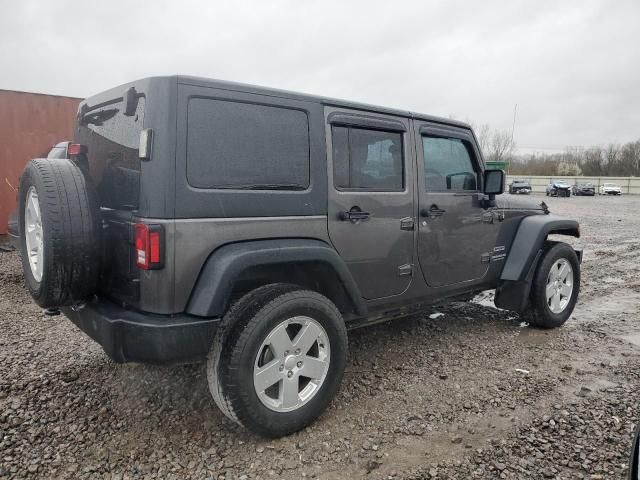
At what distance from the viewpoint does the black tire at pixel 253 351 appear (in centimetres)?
238

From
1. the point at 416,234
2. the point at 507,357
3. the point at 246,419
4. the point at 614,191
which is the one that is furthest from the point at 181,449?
the point at 614,191

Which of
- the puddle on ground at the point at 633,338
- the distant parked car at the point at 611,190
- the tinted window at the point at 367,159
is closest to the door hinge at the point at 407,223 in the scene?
the tinted window at the point at 367,159

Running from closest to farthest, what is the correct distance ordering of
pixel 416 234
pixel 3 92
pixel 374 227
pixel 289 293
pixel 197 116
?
pixel 197 116 → pixel 289 293 → pixel 374 227 → pixel 416 234 → pixel 3 92

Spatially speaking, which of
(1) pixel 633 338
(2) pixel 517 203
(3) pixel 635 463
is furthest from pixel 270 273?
(1) pixel 633 338

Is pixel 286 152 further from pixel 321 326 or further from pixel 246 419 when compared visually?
pixel 246 419

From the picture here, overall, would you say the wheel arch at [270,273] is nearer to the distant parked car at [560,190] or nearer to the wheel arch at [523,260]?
the wheel arch at [523,260]

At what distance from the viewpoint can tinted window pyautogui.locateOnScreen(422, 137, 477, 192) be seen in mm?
3598

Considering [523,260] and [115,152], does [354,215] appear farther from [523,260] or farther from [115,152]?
[523,260]

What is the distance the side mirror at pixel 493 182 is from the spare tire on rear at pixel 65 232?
2.98 metres

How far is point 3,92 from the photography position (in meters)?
8.23

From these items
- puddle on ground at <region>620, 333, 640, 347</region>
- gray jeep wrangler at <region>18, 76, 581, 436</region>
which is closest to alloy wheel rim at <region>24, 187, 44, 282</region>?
gray jeep wrangler at <region>18, 76, 581, 436</region>

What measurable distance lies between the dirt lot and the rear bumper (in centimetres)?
58

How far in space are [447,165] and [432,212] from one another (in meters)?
0.52

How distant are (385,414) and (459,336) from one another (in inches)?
65.0
